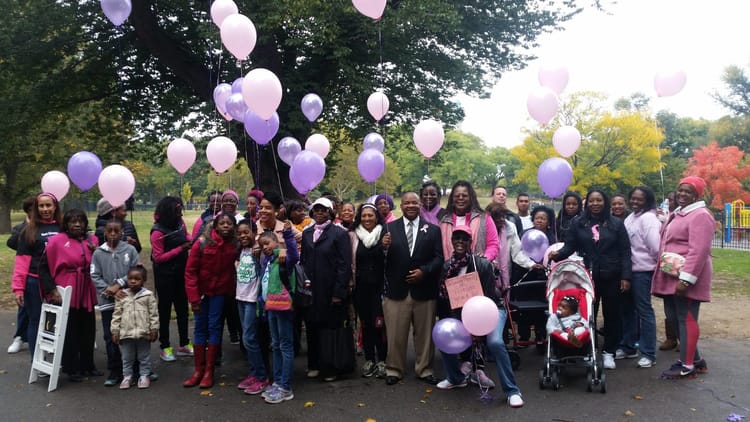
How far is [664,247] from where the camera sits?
207 inches

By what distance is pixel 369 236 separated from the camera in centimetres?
509

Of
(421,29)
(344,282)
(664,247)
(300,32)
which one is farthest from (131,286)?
(421,29)

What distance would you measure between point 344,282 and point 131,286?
6.88 feet

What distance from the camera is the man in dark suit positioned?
192 inches

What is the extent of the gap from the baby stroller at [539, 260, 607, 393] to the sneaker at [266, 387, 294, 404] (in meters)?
2.35

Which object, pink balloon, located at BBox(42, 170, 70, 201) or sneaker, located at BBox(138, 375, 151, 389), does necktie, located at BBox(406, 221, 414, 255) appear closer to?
sneaker, located at BBox(138, 375, 151, 389)

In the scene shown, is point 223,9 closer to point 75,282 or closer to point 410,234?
point 75,282

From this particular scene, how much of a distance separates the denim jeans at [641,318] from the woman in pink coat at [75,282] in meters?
5.81

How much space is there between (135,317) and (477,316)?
326cm

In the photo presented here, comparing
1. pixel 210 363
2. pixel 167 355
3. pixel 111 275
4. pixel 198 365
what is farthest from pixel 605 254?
pixel 111 275

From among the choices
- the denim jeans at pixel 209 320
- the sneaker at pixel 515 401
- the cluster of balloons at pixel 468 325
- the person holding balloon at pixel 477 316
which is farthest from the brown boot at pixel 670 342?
the denim jeans at pixel 209 320

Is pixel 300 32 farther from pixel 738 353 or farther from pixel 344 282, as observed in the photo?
pixel 738 353

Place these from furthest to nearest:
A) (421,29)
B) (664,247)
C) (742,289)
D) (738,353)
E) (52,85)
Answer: (52,85)
(421,29)
(742,289)
(738,353)
(664,247)

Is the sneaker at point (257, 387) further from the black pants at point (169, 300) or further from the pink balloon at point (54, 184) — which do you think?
the pink balloon at point (54, 184)
